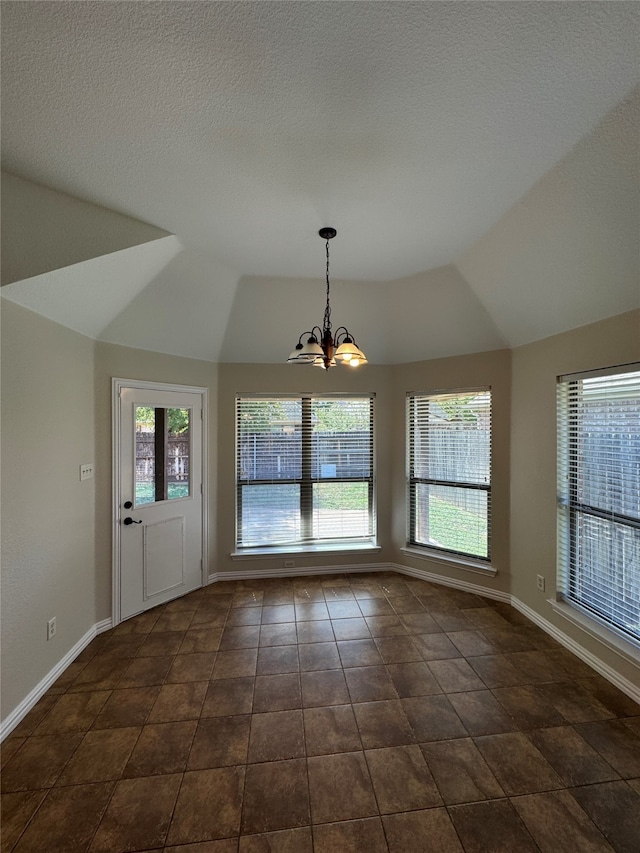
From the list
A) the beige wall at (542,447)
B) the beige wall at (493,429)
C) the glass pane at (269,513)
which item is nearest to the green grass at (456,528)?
the beige wall at (493,429)

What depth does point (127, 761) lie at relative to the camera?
182 cm

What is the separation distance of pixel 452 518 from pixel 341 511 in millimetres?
1239

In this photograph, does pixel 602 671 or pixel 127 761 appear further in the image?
pixel 602 671

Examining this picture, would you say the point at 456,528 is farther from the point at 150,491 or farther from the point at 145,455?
the point at 145,455

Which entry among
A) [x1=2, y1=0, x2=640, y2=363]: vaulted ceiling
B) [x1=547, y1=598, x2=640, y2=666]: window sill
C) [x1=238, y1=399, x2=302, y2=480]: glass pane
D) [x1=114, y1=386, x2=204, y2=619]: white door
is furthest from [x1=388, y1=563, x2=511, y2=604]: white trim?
[x1=2, y1=0, x2=640, y2=363]: vaulted ceiling

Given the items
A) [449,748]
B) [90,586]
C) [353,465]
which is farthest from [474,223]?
[90,586]

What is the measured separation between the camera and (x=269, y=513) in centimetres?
406

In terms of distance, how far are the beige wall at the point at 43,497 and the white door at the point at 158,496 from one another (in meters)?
0.28

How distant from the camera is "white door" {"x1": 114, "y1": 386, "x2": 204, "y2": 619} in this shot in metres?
3.15

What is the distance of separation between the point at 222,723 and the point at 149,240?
10.0 ft

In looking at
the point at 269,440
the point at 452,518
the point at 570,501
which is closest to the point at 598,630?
the point at 570,501

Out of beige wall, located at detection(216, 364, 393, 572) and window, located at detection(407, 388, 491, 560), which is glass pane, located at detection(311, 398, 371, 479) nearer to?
beige wall, located at detection(216, 364, 393, 572)

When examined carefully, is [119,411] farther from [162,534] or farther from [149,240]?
[149,240]

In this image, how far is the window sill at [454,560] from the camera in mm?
3521
